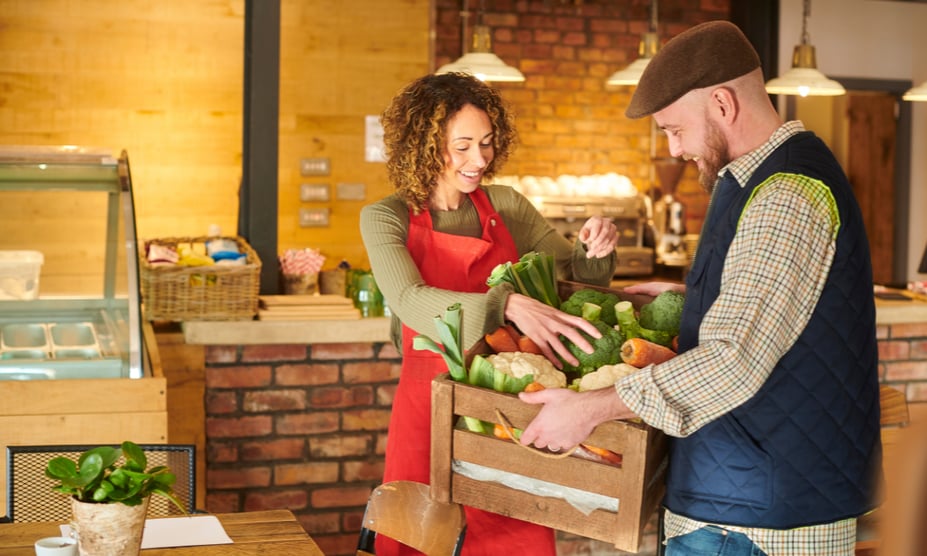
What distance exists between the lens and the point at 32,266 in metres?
3.74

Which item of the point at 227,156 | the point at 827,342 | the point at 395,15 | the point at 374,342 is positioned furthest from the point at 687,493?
the point at 227,156

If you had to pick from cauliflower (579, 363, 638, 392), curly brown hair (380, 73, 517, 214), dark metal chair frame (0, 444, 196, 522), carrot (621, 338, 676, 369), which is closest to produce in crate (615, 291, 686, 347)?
carrot (621, 338, 676, 369)

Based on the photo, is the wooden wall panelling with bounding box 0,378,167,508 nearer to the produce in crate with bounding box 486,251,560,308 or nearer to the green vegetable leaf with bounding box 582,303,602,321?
the produce in crate with bounding box 486,251,560,308

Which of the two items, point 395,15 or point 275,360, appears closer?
point 275,360

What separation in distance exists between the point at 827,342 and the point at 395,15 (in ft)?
17.9

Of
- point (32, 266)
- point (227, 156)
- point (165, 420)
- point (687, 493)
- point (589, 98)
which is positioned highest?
point (589, 98)

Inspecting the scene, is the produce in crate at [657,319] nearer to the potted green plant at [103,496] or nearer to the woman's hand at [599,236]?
the woman's hand at [599,236]

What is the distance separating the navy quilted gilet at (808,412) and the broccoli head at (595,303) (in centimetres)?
42

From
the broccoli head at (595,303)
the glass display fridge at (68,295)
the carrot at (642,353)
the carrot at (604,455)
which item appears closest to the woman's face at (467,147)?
the broccoli head at (595,303)

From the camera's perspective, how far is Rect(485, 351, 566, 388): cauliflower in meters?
2.06

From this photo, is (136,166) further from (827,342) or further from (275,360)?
(827,342)

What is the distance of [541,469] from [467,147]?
0.95 m

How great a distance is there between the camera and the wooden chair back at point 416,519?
2.37 metres

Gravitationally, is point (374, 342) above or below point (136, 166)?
below
